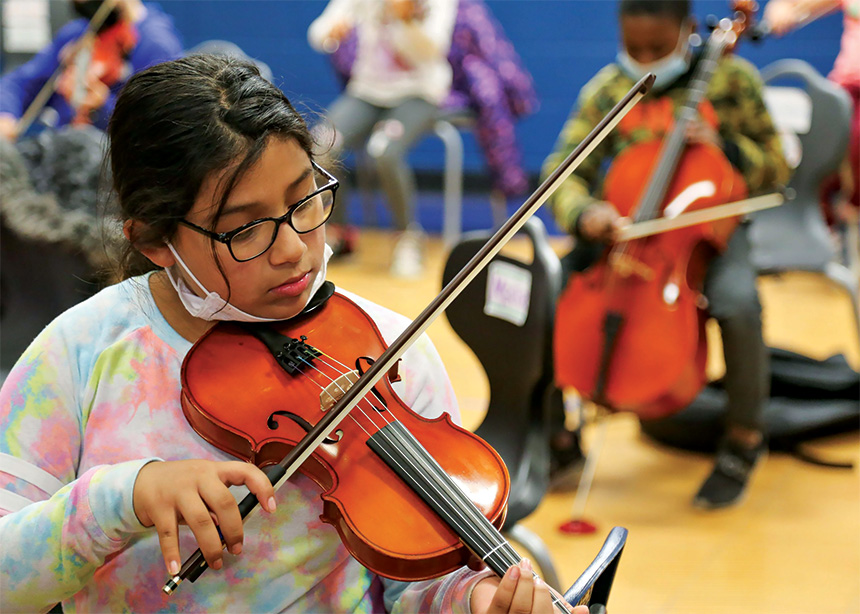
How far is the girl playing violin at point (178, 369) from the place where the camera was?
821 millimetres

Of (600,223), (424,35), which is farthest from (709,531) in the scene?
(424,35)

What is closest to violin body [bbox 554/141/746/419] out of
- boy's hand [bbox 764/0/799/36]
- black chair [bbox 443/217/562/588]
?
black chair [bbox 443/217/562/588]

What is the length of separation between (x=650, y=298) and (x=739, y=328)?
0.31m

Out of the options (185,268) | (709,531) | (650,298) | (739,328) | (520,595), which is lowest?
(709,531)

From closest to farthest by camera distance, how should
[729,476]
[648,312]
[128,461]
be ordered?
[128,461] < [648,312] < [729,476]

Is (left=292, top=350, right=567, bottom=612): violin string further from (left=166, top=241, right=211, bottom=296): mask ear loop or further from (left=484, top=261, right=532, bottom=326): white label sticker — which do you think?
(left=484, top=261, right=532, bottom=326): white label sticker

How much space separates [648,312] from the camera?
6.77 feet

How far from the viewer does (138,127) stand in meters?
0.85

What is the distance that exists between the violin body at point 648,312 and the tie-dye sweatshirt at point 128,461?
1173mm

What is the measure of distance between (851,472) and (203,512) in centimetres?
212

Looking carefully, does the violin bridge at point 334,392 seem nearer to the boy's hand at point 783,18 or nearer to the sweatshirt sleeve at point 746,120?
the sweatshirt sleeve at point 746,120

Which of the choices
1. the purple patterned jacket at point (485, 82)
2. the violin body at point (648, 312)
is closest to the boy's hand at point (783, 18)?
the violin body at point (648, 312)

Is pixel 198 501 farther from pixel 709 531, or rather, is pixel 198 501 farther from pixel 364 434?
pixel 709 531

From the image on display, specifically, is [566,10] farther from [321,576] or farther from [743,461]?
[321,576]
